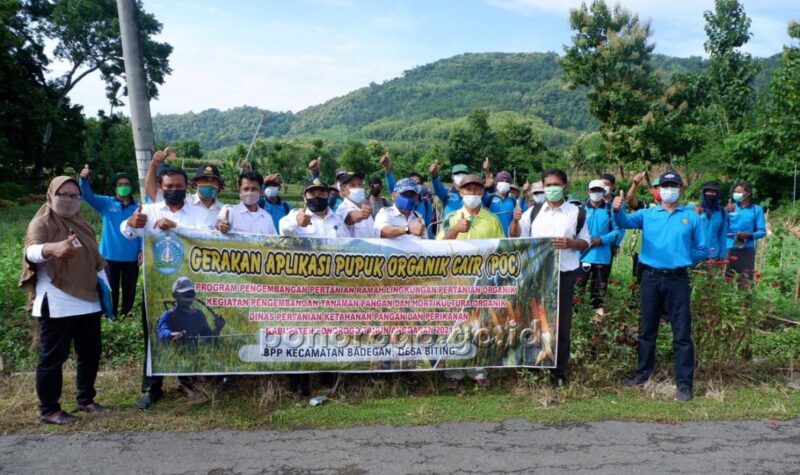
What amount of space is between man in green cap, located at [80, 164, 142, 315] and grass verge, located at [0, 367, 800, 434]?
5.26 ft

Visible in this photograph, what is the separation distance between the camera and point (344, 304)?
16.4 ft

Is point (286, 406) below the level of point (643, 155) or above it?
below

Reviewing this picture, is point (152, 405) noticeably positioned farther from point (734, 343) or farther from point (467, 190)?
point (734, 343)

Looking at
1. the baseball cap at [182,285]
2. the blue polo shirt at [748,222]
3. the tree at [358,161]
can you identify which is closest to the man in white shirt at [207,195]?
the baseball cap at [182,285]

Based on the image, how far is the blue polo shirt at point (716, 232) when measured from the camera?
7.13 m

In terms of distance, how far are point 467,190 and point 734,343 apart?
3.08 meters

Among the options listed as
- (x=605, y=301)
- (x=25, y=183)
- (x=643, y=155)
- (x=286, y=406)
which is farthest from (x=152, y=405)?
(x=25, y=183)

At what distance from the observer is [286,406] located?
4.78 meters

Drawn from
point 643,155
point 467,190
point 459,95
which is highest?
point 459,95

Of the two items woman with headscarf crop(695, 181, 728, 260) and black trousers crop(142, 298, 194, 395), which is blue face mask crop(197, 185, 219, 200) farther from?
woman with headscarf crop(695, 181, 728, 260)

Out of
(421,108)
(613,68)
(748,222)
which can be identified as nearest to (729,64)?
(613,68)

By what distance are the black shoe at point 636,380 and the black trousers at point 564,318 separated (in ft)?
2.04

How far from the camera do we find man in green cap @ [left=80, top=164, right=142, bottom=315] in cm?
668

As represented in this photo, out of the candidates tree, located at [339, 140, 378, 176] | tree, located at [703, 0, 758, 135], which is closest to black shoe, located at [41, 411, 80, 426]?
tree, located at [703, 0, 758, 135]
